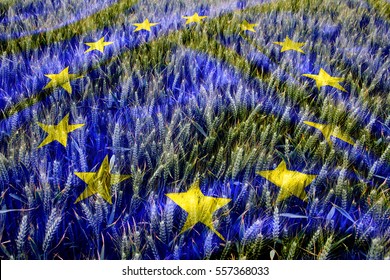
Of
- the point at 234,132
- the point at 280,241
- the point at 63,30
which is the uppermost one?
the point at 63,30

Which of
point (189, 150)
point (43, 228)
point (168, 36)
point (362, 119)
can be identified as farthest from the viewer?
point (168, 36)

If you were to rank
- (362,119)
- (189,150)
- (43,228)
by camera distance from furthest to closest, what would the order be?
(362,119) → (189,150) → (43,228)

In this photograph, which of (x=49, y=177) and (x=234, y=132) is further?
(x=234, y=132)


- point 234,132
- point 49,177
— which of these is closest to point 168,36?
point 234,132

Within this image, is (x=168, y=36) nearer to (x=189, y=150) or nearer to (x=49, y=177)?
(x=189, y=150)

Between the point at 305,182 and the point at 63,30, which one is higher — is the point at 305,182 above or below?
below

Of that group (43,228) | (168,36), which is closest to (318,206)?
(43,228)
